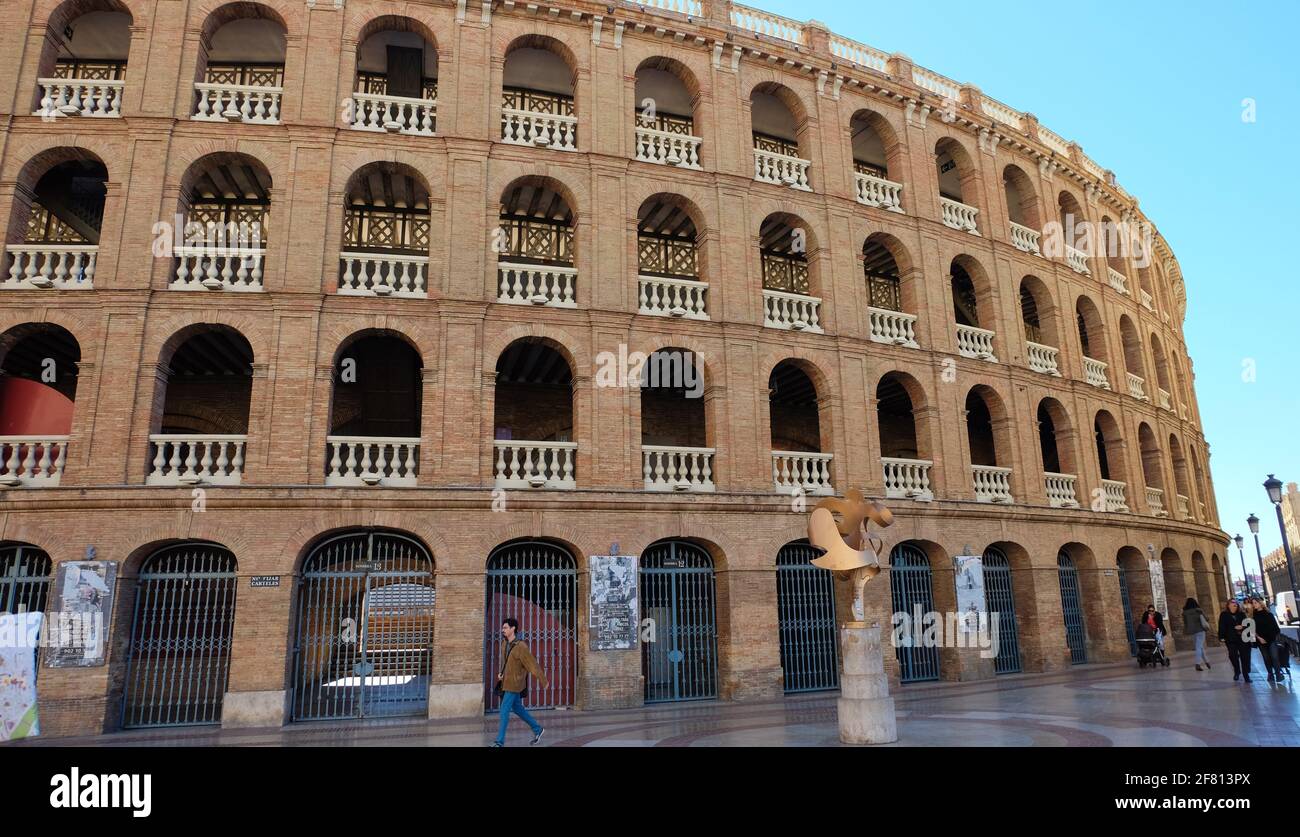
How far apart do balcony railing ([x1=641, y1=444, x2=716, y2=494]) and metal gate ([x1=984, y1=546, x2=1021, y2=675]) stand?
8177mm

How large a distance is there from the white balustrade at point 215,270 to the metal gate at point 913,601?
Result: 15.0m

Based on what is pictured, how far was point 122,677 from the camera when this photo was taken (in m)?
12.6

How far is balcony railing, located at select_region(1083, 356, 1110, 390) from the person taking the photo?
2252 cm

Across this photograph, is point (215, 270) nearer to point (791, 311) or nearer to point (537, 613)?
point (537, 613)

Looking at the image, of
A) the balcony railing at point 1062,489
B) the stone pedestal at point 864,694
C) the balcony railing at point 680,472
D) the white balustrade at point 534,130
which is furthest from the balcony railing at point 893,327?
the stone pedestal at point 864,694

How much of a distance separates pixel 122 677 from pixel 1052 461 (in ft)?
85.1

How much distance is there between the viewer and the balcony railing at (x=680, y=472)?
15234mm

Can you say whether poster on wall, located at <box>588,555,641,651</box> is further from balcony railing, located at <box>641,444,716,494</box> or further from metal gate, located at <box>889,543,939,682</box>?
metal gate, located at <box>889,543,939,682</box>

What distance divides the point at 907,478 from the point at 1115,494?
8909 millimetres

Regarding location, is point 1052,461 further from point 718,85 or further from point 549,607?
point 549,607

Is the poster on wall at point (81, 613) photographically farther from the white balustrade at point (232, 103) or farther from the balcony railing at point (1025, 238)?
the balcony railing at point (1025, 238)

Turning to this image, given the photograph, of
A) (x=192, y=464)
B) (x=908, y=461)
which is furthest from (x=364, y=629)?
(x=908, y=461)

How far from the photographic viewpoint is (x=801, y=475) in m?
17.1

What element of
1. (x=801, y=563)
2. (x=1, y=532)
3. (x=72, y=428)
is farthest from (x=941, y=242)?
(x=1, y=532)
